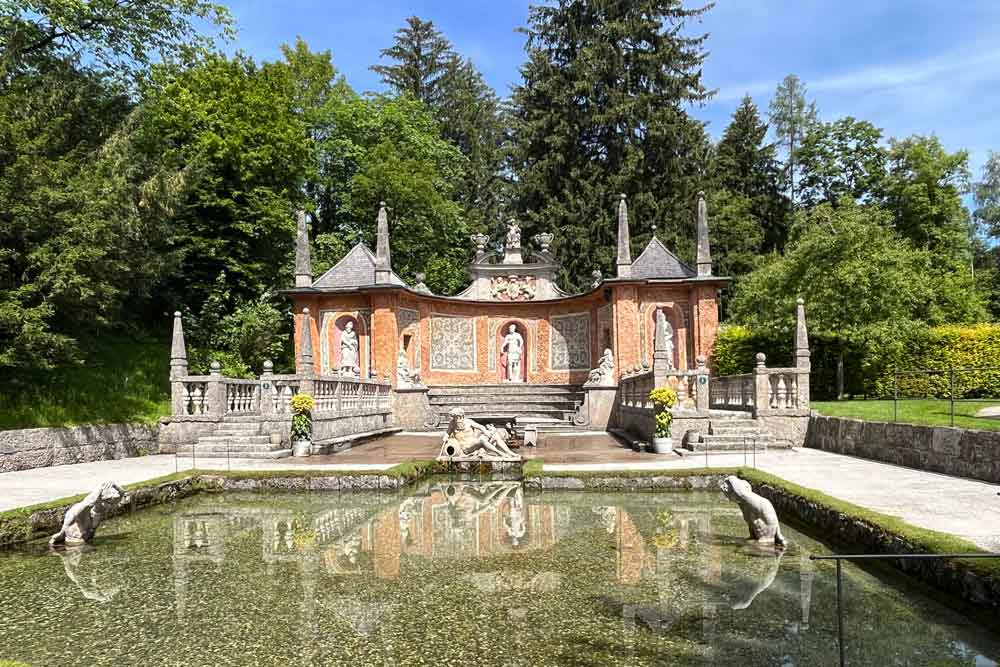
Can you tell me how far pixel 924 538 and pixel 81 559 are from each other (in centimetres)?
Answer: 751

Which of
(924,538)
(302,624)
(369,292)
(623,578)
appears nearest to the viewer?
(302,624)

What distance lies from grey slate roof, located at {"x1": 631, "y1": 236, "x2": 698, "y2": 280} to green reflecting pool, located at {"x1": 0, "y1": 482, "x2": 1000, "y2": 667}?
1538 cm

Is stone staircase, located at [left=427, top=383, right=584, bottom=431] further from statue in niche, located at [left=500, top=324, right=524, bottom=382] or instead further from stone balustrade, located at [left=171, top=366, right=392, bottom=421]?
stone balustrade, located at [left=171, top=366, right=392, bottom=421]

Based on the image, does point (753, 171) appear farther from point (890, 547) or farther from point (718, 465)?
point (890, 547)

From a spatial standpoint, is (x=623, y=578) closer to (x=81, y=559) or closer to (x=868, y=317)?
(x=81, y=559)

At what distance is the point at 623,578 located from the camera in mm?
5805

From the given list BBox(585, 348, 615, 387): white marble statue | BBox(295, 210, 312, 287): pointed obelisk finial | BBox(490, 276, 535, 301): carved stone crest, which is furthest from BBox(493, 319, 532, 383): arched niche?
BBox(295, 210, 312, 287): pointed obelisk finial

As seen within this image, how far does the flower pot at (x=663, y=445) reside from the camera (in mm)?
13898

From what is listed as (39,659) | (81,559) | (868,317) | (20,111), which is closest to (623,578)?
(39,659)

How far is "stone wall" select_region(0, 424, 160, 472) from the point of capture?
12.5 meters

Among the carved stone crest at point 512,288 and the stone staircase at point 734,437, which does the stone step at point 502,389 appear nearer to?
the carved stone crest at point 512,288

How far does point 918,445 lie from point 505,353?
16.6 metres

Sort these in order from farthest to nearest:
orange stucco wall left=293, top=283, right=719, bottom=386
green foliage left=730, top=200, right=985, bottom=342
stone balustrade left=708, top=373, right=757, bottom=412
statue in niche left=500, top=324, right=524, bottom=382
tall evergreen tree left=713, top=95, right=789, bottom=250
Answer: tall evergreen tree left=713, top=95, right=789, bottom=250
statue in niche left=500, top=324, right=524, bottom=382
orange stucco wall left=293, top=283, right=719, bottom=386
green foliage left=730, top=200, right=985, bottom=342
stone balustrade left=708, top=373, right=757, bottom=412

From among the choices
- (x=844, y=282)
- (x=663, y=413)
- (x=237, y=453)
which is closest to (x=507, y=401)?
(x=663, y=413)
